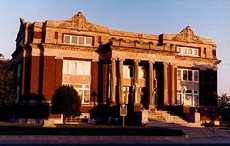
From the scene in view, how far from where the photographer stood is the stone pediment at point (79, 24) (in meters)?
55.4

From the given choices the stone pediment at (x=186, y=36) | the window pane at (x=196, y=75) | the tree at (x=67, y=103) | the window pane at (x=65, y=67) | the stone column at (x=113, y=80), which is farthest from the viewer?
the window pane at (x=196, y=75)

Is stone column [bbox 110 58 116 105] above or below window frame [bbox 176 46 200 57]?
below

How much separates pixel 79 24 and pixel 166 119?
56.1 feet

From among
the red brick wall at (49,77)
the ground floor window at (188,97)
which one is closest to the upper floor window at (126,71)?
the ground floor window at (188,97)

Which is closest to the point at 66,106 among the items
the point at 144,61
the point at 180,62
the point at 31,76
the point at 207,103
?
the point at 31,76

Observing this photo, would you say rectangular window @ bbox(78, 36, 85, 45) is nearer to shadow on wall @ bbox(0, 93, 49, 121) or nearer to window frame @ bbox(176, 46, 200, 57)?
shadow on wall @ bbox(0, 93, 49, 121)

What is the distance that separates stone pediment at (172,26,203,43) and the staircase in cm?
1379

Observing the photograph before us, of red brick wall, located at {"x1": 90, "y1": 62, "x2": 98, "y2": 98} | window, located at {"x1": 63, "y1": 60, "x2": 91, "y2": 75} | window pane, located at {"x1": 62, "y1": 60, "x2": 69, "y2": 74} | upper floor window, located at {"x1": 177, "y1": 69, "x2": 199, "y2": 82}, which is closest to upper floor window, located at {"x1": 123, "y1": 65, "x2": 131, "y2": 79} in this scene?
red brick wall, located at {"x1": 90, "y1": 62, "x2": 98, "y2": 98}

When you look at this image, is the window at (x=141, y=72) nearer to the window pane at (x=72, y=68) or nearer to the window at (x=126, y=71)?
the window at (x=126, y=71)

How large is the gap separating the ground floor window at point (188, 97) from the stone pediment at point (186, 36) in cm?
763

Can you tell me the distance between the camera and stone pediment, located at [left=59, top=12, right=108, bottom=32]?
5544 cm

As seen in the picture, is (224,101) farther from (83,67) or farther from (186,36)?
(83,67)

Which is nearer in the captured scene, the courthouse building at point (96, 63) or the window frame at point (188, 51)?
the courthouse building at point (96, 63)

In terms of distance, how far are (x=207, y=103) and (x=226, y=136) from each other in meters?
23.4
